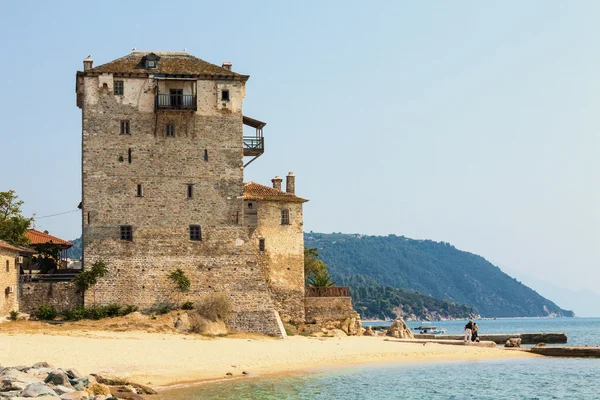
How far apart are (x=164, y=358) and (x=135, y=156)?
14304 millimetres

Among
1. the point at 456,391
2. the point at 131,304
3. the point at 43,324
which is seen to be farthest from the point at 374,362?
the point at 43,324

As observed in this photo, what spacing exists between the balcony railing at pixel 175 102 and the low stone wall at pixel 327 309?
44.2 feet

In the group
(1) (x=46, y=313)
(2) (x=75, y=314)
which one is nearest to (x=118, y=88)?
(2) (x=75, y=314)

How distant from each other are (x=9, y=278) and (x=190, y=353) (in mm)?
11740

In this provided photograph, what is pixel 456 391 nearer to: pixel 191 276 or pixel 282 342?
pixel 282 342

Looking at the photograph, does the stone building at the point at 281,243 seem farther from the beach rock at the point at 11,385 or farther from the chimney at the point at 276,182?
the beach rock at the point at 11,385

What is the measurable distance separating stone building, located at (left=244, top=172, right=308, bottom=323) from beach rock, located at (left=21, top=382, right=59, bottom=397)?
2813 cm

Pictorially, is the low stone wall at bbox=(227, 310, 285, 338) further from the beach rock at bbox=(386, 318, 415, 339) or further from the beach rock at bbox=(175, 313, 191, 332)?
the beach rock at bbox=(386, 318, 415, 339)

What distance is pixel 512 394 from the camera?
1348 inches

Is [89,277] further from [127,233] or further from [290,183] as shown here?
[290,183]

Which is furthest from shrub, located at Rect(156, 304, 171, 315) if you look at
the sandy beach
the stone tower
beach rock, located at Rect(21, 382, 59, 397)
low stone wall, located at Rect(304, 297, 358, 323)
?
beach rock, located at Rect(21, 382, 59, 397)

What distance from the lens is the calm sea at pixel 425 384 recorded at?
1257 inches

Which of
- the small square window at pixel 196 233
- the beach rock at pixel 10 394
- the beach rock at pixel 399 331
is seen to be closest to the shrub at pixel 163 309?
the small square window at pixel 196 233

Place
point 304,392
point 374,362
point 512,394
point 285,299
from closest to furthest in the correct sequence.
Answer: point 304,392 → point 512,394 → point 374,362 → point 285,299
